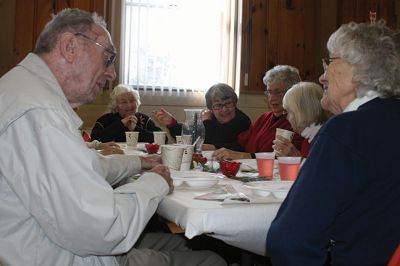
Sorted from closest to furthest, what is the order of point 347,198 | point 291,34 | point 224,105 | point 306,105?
1. point 347,198
2. point 306,105
3. point 224,105
4. point 291,34

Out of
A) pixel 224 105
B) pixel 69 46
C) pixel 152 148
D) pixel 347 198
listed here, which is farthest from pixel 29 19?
pixel 347 198

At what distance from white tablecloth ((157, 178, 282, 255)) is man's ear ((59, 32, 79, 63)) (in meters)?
0.48

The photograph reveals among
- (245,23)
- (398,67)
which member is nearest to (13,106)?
(398,67)

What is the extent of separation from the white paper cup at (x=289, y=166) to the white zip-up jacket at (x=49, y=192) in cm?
80

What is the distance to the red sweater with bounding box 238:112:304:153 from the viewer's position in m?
2.88

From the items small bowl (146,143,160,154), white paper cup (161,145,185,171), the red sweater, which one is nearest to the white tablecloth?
white paper cup (161,145,185,171)

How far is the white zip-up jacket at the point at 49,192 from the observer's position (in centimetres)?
91

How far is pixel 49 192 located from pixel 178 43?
3.71 meters

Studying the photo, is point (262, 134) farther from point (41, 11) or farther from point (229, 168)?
point (41, 11)

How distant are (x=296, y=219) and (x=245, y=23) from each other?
149 inches

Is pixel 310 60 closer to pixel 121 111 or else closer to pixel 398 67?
pixel 121 111

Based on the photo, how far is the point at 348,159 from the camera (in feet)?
3.29

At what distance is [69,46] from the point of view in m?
1.21

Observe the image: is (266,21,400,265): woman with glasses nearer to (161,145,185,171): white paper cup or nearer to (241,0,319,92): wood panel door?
(161,145,185,171): white paper cup
